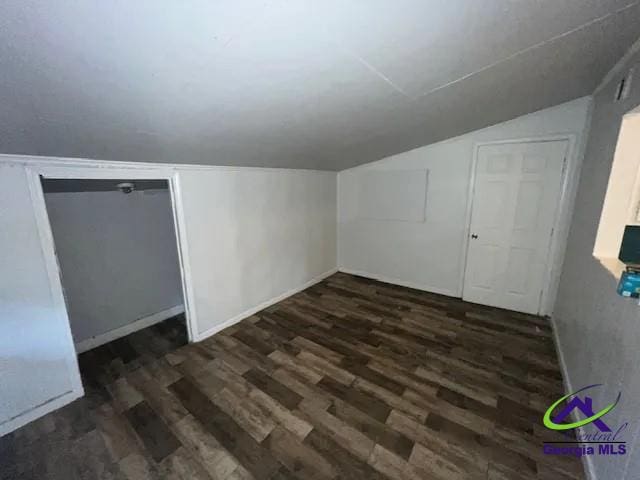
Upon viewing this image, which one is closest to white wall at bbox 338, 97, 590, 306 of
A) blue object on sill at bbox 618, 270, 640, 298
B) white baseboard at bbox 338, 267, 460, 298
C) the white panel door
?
white baseboard at bbox 338, 267, 460, 298

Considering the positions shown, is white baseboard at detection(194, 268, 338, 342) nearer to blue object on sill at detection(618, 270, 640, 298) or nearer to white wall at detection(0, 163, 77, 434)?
white wall at detection(0, 163, 77, 434)

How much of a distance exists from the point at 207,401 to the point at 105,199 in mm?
2302

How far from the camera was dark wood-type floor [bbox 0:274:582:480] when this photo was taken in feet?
4.95

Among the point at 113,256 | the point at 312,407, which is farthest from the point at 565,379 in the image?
the point at 113,256

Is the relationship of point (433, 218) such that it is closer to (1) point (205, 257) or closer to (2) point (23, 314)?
(1) point (205, 257)

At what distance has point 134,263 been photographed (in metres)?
3.02

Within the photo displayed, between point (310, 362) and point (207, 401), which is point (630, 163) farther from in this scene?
point (207, 401)

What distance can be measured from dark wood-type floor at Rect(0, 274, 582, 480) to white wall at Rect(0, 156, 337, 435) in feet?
1.02

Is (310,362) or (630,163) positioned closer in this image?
(630,163)

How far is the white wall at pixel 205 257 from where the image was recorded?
1.70 metres

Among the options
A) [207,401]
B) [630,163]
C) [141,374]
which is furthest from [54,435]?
[630,163]

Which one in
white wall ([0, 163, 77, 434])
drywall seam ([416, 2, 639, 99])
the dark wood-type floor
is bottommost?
the dark wood-type floor

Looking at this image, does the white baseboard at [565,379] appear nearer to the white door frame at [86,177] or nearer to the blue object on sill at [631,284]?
the blue object on sill at [631,284]

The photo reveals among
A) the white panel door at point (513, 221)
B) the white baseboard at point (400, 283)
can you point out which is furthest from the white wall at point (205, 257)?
the white panel door at point (513, 221)
